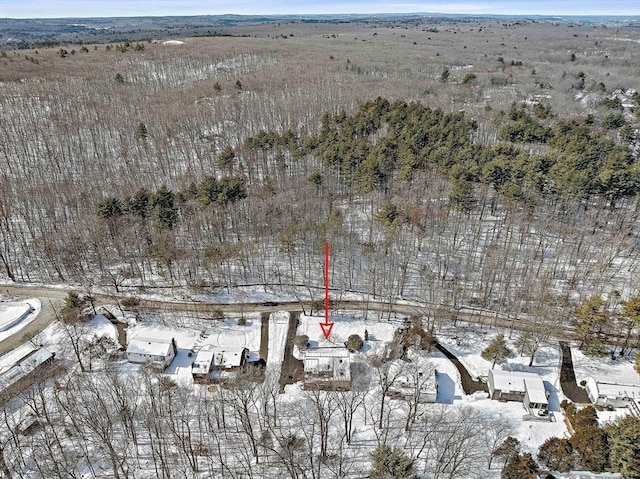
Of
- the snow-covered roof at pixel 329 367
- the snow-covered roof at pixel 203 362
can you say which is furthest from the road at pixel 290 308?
the snow-covered roof at pixel 329 367

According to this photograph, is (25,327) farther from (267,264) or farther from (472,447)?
(472,447)

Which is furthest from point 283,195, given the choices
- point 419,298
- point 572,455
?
point 572,455

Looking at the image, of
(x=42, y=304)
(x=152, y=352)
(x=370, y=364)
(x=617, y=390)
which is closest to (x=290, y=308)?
(x=370, y=364)

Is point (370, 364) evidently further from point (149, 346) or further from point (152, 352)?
point (149, 346)

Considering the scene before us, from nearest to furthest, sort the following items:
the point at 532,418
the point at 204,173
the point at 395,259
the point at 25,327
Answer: the point at 532,418 → the point at 25,327 → the point at 395,259 → the point at 204,173

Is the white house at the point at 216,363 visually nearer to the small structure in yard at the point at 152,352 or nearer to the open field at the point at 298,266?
the open field at the point at 298,266

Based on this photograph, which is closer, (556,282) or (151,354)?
(151,354)

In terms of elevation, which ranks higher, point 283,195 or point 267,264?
point 283,195
